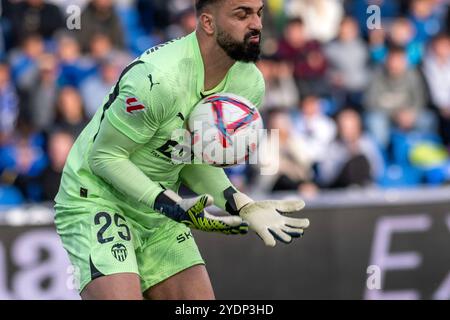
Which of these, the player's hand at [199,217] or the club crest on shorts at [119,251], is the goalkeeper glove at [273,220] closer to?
the player's hand at [199,217]

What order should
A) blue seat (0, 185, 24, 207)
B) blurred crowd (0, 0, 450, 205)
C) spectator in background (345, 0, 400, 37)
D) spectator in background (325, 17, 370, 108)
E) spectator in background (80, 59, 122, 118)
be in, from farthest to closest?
spectator in background (345, 0, 400, 37)
spectator in background (325, 17, 370, 108)
spectator in background (80, 59, 122, 118)
blurred crowd (0, 0, 450, 205)
blue seat (0, 185, 24, 207)

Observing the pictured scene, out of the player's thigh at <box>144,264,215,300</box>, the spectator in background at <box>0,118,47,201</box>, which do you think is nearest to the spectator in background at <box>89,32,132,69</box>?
the spectator in background at <box>0,118,47,201</box>

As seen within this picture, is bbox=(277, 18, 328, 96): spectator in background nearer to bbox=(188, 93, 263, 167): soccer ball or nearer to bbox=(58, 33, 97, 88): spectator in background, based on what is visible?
bbox=(58, 33, 97, 88): spectator in background

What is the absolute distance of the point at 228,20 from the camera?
6.54 metres

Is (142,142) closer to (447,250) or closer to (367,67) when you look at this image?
(447,250)

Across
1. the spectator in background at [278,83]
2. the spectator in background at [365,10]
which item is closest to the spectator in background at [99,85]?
the spectator in background at [278,83]

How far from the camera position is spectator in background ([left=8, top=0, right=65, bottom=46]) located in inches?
522

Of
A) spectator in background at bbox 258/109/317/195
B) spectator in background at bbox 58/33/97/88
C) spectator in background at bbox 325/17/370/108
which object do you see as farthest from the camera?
spectator in background at bbox 325/17/370/108

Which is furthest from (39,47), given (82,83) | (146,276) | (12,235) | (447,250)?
(146,276)

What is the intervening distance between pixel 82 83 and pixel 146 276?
19.8ft

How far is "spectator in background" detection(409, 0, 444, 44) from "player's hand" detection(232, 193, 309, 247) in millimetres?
8726

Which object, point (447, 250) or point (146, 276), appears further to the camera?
point (447, 250)

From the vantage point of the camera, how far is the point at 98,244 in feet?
22.0

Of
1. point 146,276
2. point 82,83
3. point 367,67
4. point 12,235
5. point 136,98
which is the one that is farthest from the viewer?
point 367,67
